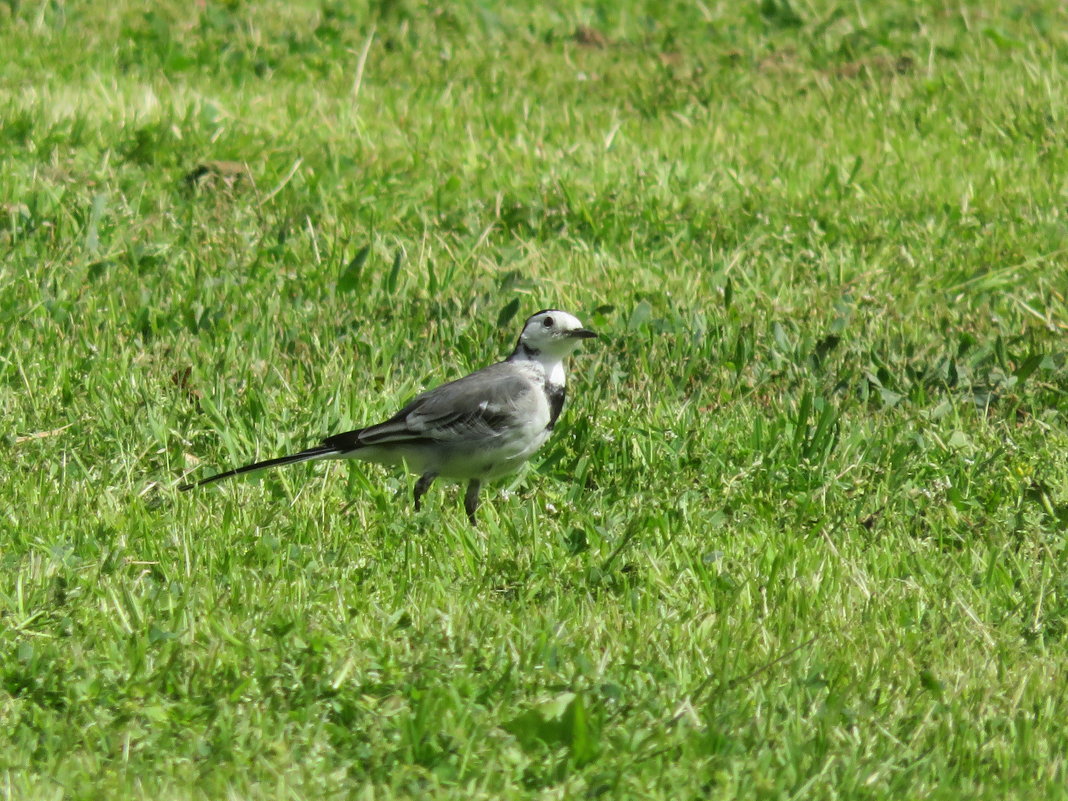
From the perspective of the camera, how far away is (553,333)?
6.47 meters

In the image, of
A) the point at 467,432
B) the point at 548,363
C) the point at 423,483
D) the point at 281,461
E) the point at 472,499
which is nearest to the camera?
the point at 281,461

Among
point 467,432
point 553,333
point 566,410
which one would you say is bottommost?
point 566,410

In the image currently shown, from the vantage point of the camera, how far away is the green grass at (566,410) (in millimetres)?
4074

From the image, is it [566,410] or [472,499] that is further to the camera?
[566,410]

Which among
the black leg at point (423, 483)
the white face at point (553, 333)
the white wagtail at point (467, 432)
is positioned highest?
the white face at point (553, 333)

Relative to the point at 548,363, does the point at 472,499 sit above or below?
below

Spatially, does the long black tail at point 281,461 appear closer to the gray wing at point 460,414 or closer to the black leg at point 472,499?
the gray wing at point 460,414

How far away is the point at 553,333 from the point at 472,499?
31.8 inches

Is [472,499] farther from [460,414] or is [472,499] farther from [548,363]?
[548,363]

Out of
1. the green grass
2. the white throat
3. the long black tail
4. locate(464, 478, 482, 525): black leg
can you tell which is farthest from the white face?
the long black tail

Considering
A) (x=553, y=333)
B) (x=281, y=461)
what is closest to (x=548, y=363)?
(x=553, y=333)

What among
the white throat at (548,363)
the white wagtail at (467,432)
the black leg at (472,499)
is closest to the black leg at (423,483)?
the white wagtail at (467,432)

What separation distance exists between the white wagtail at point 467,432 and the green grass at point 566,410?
8.1 inches

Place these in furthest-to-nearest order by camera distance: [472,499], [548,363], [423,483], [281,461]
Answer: [548,363] → [423,483] → [472,499] → [281,461]
